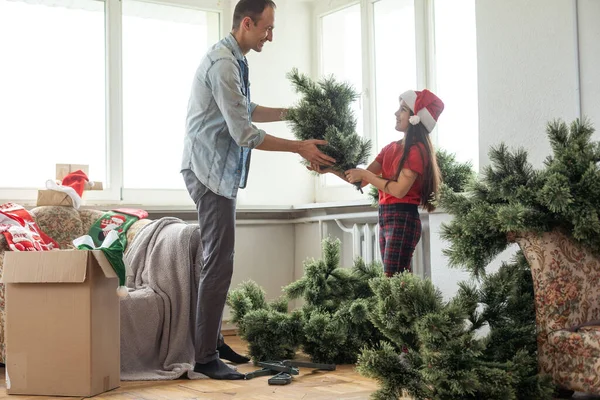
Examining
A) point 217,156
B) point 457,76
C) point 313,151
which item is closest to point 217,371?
point 217,156

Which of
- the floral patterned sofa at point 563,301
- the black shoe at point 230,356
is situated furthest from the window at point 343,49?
the floral patterned sofa at point 563,301

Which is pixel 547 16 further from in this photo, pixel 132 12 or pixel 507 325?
pixel 132 12

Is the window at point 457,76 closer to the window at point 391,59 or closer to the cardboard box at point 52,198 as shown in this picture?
the window at point 391,59

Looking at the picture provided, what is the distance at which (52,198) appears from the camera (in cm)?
434

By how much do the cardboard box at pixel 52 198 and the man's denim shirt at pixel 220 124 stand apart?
1.22m

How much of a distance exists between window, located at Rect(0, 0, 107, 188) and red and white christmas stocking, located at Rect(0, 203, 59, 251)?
0.68 m

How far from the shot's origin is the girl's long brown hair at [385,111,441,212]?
11.1 feet

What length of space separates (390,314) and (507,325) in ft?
1.51

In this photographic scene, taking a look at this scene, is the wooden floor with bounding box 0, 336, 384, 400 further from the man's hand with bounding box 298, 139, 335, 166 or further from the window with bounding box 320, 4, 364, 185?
the window with bounding box 320, 4, 364, 185

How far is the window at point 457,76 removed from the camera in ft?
14.3

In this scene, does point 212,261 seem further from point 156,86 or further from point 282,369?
point 156,86

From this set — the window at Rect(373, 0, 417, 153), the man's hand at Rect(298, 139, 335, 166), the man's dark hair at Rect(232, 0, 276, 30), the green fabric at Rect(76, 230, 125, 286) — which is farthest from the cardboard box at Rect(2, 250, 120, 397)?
the window at Rect(373, 0, 417, 153)

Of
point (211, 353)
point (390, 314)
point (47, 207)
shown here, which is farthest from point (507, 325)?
point (47, 207)

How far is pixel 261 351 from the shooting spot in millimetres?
3766
